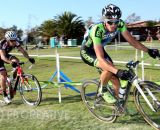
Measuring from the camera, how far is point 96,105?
21.2 feet

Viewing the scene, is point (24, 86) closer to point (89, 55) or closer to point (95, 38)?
point (89, 55)

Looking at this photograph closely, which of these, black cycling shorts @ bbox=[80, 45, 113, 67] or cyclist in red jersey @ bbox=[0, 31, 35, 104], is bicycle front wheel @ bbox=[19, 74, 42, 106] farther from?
black cycling shorts @ bbox=[80, 45, 113, 67]

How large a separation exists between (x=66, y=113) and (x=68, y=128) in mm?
1117

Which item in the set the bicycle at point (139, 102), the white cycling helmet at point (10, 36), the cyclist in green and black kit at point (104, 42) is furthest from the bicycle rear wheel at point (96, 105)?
the white cycling helmet at point (10, 36)

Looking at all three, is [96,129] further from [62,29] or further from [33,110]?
[62,29]

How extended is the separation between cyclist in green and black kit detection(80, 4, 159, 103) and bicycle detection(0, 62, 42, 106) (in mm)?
2112

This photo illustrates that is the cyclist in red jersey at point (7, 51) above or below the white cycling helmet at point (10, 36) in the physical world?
below

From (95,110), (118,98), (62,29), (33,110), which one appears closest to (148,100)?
(118,98)

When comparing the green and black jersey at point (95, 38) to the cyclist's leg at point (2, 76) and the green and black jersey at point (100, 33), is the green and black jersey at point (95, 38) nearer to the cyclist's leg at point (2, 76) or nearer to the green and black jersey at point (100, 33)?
the green and black jersey at point (100, 33)

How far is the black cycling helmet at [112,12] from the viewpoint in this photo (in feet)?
18.5

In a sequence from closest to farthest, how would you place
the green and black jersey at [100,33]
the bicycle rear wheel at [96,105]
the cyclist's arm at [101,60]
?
the cyclist's arm at [101,60], the green and black jersey at [100,33], the bicycle rear wheel at [96,105]

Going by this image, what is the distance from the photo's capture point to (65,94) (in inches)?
380

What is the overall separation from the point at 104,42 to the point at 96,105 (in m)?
1.22

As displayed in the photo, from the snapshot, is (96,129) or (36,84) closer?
(96,129)
